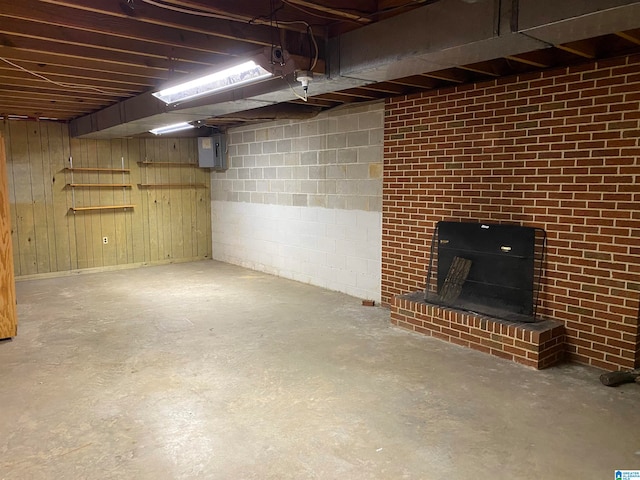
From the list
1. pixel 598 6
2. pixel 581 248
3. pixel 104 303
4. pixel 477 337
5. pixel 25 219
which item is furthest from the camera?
pixel 25 219

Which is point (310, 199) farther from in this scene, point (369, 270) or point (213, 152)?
point (213, 152)

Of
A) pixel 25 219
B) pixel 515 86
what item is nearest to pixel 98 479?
pixel 515 86

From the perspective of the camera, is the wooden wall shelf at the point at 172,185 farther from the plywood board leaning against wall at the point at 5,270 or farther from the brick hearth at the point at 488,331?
the brick hearth at the point at 488,331

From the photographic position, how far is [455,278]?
4.18 metres

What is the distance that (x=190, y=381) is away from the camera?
10.5 feet

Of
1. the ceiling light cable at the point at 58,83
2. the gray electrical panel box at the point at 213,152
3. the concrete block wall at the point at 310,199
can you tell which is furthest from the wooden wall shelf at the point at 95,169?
the ceiling light cable at the point at 58,83

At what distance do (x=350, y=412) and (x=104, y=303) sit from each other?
145 inches

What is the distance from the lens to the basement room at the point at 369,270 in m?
2.41

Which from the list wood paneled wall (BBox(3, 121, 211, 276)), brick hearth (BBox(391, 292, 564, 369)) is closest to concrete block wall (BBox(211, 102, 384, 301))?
wood paneled wall (BBox(3, 121, 211, 276))

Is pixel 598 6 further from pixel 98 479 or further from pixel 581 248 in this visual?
pixel 98 479

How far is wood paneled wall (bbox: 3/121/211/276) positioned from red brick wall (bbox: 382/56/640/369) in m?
4.63

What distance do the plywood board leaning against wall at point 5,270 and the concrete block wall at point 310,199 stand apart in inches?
132

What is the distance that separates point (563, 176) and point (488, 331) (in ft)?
4.39

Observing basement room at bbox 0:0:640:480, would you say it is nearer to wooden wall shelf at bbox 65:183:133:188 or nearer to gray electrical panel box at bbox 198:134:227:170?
wooden wall shelf at bbox 65:183:133:188
